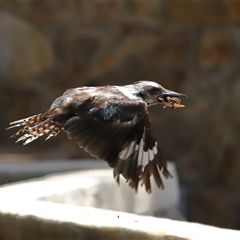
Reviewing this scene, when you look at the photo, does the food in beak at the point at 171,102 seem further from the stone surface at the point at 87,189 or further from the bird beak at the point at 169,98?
the stone surface at the point at 87,189

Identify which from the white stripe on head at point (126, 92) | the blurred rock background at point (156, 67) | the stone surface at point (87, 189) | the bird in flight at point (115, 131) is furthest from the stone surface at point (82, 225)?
the blurred rock background at point (156, 67)

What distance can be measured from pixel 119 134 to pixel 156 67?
2.98 metres

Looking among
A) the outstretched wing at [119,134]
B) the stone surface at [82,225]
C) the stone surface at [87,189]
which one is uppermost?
the outstretched wing at [119,134]

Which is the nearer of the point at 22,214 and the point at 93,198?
the point at 22,214

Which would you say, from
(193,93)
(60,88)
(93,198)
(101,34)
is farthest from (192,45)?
(93,198)

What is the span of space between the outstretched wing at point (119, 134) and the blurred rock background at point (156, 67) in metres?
2.68

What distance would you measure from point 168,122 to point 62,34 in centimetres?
128

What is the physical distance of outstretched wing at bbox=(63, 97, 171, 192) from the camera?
3078 millimetres

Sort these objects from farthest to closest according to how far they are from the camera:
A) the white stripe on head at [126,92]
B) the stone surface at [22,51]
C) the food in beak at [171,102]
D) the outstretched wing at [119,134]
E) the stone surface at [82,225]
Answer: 1. the stone surface at [22,51]
2. the food in beak at [171,102]
3. the white stripe on head at [126,92]
4. the outstretched wing at [119,134]
5. the stone surface at [82,225]

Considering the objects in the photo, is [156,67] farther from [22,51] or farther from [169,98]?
[169,98]

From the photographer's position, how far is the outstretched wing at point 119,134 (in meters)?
3.08

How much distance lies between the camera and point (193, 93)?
5957mm

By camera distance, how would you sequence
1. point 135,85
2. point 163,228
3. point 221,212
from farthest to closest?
point 221,212, point 135,85, point 163,228

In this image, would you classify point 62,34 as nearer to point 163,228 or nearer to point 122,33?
point 122,33
